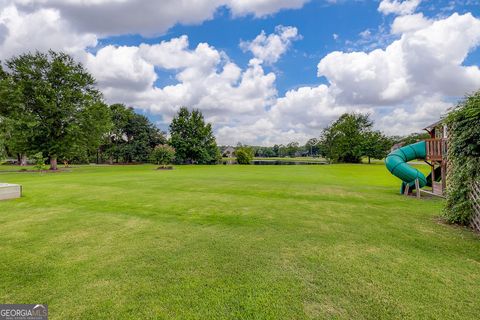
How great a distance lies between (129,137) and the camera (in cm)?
5338

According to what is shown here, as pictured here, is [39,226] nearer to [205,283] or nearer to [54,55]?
Result: [205,283]

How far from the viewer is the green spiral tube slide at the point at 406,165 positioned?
36.6 ft

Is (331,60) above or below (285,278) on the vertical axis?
above

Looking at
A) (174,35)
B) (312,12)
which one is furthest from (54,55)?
(312,12)

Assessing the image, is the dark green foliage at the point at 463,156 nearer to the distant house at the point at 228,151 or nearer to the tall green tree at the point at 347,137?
the tall green tree at the point at 347,137

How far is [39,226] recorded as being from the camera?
6.11m

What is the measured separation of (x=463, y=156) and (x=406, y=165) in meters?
5.70

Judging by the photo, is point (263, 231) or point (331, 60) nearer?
point (263, 231)

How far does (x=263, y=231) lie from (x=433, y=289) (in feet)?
10.8

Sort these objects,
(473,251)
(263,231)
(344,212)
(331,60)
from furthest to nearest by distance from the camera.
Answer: (331,60) → (344,212) → (263,231) → (473,251)

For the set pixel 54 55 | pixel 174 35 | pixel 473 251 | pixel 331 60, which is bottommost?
pixel 473 251

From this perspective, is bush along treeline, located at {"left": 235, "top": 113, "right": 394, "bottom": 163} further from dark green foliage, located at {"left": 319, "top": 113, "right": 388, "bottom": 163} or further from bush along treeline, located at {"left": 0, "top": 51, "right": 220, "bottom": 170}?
bush along treeline, located at {"left": 0, "top": 51, "right": 220, "bottom": 170}

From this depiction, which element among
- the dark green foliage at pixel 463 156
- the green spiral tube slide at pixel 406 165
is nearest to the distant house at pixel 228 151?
the green spiral tube slide at pixel 406 165

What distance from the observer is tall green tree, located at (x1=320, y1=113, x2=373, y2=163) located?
5400cm
